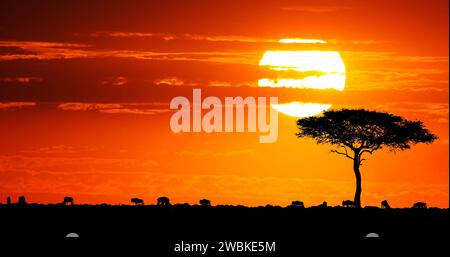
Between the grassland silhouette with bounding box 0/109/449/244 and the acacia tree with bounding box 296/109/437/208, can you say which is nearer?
the grassland silhouette with bounding box 0/109/449/244

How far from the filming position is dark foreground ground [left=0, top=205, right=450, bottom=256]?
71.3 meters

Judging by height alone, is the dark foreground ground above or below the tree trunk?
below

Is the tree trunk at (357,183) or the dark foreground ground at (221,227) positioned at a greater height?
the tree trunk at (357,183)

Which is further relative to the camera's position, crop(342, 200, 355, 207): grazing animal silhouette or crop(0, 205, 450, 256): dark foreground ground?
crop(342, 200, 355, 207): grazing animal silhouette

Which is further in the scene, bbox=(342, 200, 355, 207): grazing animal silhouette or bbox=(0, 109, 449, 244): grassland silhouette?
bbox=(342, 200, 355, 207): grazing animal silhouette

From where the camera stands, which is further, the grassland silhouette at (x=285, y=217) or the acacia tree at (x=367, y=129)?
the acacia tree at (x=367, y=129)

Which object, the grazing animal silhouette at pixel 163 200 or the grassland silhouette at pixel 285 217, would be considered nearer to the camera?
the grassland silhouette at pixel 285 217

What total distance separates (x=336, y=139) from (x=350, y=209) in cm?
1835

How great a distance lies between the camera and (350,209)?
349ft

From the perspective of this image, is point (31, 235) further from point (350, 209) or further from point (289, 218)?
point (350, 209)

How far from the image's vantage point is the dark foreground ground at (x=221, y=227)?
71.3m

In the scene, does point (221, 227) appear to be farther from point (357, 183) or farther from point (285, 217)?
point (357, 183)

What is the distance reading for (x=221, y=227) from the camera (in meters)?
83.6
